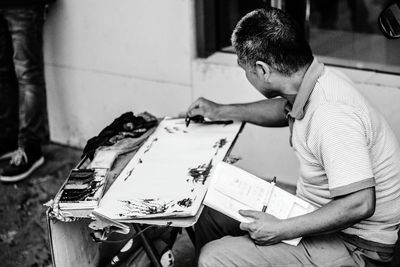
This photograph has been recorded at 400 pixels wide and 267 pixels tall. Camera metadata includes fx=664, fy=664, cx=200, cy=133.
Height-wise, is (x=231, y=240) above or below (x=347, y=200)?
below

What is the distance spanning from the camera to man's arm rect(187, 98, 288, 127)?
9.59ft

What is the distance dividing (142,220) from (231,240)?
34cm

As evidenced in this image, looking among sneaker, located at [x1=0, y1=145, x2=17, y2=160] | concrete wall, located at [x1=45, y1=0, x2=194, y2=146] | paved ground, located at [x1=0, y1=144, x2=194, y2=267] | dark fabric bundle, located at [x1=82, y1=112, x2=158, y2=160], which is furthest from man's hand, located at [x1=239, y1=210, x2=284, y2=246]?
sneaker, located at [x1=0, y1=145, x2=17, y2=160]

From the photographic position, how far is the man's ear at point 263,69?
2340 millimetres

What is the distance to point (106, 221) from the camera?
2.36 metres

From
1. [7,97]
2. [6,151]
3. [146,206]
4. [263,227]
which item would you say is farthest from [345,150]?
[6,151]

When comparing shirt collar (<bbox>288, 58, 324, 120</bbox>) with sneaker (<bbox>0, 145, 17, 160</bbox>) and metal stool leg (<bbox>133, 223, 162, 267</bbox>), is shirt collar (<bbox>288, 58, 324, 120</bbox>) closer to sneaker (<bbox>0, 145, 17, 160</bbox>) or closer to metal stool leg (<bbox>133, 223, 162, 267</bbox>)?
metal stool leg (<bbox>133, 223, 162, 267</bbox>)

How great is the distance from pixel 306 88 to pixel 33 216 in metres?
2.35

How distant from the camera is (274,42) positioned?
231 centimetres

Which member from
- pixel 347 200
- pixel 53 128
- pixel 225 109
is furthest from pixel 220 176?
pixel 53 128

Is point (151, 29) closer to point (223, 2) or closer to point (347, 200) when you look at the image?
point (223, 2)

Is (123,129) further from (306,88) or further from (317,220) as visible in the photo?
(317,220)

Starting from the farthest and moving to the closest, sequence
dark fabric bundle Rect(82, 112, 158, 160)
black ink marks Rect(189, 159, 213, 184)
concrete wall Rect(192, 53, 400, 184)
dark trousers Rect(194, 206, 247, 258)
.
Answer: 1. concrete wall Rect(192, 53, 400, 184)
2. dark fabric bundle Rect(82, 112, 158, 160)
3. dark trousers Rect(194, 206, 247, 258)
4. black ink marks Rect(189, 159, 213, 184)

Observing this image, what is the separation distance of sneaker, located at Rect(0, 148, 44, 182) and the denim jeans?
7 centimetres
